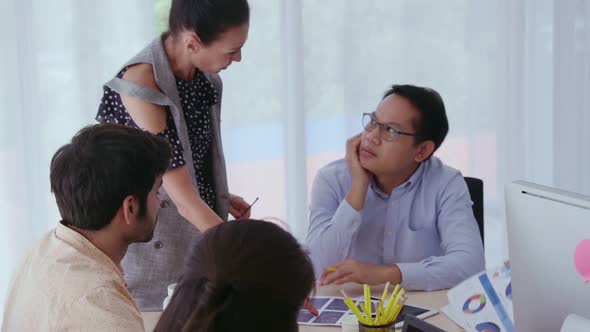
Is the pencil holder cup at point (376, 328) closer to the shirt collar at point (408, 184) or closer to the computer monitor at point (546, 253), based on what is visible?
the computer monitor at point (546, 253)

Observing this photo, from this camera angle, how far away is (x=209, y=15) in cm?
193

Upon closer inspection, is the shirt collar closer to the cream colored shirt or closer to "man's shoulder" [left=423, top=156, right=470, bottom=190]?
"man's shoulder" [left=423, top=156, right=470, bottom=190]

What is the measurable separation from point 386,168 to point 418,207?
0.46 ft

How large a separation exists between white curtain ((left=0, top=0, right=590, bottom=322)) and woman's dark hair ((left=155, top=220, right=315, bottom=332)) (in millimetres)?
1506

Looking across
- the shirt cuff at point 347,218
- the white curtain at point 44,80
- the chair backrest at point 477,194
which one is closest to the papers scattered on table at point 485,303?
the shirt cuff at point 347,218

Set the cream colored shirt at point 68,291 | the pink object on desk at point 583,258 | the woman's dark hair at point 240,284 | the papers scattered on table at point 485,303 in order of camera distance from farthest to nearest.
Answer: the papers scattered on table at point 485,303
the cream colored shirt at point 68,291
the pink object on desk at point 583,258
the woman's dark hair at point 240,284

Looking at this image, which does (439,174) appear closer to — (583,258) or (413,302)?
(413,302)

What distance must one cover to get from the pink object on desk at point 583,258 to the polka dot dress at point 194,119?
1055 millimetres

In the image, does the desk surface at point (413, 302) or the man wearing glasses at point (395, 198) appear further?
the man wearing glasses at point (395, 198)

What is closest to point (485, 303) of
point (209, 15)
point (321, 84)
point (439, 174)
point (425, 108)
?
point (439, 174)

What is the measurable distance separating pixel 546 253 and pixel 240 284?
54 centimetres

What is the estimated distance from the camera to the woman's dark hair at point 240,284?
100 cm

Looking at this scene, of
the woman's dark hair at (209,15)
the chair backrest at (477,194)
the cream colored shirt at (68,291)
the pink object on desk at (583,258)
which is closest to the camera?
the pink object on desk at (583,258)

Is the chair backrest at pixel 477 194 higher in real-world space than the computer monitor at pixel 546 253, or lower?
lower
